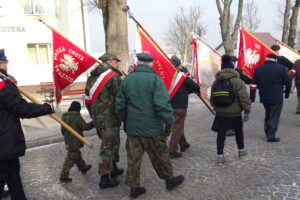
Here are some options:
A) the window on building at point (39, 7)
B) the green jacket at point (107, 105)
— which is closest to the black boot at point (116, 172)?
the green jacket at point (107, 105)

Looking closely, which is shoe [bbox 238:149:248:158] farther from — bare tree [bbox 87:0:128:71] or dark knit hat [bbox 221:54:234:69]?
bare tree [bbox 87:0:128:71]

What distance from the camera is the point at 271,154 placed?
218 inches

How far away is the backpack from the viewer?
16.2ft

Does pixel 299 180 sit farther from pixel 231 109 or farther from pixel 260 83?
pixel 260 83

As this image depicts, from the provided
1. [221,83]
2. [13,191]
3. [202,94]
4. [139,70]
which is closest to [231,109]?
[221,83]

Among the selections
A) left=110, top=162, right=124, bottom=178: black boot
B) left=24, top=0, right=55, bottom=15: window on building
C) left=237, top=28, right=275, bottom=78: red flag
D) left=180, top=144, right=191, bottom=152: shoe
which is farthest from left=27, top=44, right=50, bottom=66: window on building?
left=110, top=162, right=124, bottom=178: black boot

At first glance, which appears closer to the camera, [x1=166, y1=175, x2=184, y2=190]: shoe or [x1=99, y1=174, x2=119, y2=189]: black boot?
[x1=166, y1=175, x2=184, y2=190]: shoe

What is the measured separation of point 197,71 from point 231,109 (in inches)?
47.4

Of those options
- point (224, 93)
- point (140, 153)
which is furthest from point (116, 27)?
point (140, 153)

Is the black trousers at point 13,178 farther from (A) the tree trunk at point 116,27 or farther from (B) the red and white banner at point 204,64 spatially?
(A) the tree trunk at point 116,27

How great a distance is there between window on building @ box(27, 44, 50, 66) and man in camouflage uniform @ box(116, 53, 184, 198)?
15213 millimetres

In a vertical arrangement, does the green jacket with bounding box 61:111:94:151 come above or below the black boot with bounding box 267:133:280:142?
above

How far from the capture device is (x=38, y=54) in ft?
58.3

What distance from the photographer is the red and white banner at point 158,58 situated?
5.06 meters
